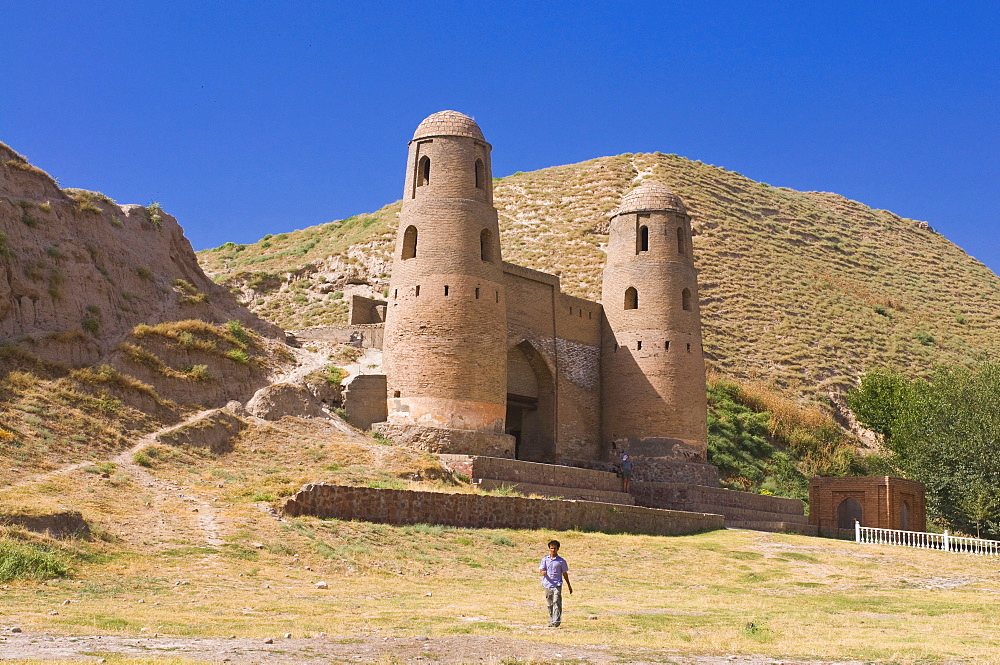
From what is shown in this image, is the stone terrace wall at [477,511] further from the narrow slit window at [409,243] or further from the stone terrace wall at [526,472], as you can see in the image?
the narrow slit window at [409,243]

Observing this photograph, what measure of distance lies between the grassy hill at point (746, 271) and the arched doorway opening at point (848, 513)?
20.4m

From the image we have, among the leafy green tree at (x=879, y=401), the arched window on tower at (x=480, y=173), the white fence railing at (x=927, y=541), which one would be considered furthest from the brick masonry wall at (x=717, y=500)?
the leafy green tree at (x=879, y=401)

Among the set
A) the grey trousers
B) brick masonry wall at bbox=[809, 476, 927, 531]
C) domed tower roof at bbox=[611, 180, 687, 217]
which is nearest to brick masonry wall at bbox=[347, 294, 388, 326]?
domed tower roof at bbox=[611, 180, 687, 217]

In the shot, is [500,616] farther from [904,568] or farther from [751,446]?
[751,446]

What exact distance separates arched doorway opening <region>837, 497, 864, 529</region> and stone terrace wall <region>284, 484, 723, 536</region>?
22.6 feet

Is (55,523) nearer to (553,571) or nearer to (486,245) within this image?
(553,571)

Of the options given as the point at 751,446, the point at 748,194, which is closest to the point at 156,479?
the point at 751,446

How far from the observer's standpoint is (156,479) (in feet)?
65.4

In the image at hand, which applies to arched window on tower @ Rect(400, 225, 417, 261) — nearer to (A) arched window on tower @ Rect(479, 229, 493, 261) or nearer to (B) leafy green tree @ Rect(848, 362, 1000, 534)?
(A) arched window on tower @ Rect(479, 229, 493, 261)

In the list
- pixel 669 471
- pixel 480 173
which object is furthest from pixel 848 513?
pixel 480 173

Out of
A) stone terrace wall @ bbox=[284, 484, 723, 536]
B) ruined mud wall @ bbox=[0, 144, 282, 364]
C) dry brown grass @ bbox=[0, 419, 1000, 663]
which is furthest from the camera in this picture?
ruined mud wall @ bbox=[0, 144, 282, 364]

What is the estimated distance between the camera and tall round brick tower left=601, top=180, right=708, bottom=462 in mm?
30906

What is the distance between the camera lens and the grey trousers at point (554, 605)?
11.9m

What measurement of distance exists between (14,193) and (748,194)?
60.3 m
